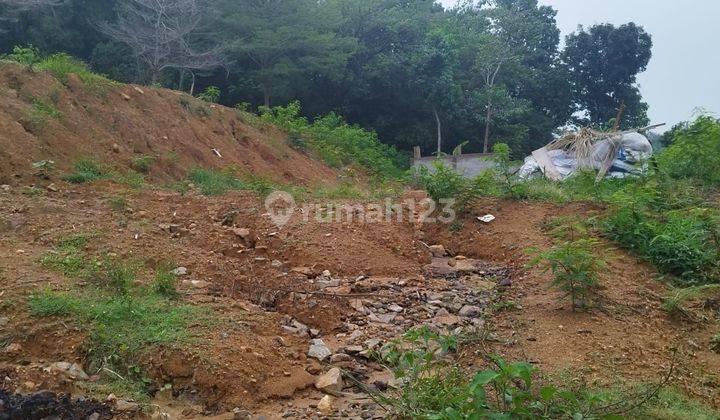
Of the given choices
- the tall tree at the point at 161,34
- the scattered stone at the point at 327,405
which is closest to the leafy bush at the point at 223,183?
the scattered stone at the point at 327,405

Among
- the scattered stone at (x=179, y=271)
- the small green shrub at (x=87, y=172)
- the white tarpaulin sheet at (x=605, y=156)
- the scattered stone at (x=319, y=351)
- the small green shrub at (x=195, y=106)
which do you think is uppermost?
the small green shrub at (x=195, y=106)

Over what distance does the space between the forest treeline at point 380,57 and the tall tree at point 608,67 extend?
38 mm

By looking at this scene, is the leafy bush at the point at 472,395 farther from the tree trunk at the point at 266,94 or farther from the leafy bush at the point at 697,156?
the tree trunk at the point at 266,94

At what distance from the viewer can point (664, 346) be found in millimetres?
3705

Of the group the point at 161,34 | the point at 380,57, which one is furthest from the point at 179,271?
the point at 380,57

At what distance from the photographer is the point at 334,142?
47.0 ft

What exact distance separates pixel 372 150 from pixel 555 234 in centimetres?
959

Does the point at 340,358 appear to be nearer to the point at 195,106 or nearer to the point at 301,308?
the point at 301,308

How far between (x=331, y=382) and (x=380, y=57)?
17179 millimetres

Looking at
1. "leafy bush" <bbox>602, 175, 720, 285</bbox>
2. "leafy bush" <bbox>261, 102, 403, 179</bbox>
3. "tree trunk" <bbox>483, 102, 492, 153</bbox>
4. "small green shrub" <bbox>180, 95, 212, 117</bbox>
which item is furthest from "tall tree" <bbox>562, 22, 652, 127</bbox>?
"leafy bush" <bbox>602, 175, 720, 285</bbox>

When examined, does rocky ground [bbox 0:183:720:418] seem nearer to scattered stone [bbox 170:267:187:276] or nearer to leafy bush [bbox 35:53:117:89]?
scattered stone [bbox 170:267:187:276]

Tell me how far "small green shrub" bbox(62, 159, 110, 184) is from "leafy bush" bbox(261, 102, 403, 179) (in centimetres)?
639

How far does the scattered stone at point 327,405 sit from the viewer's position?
303 centimetres

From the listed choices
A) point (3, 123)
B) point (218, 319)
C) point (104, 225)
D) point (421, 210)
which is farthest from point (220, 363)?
point (3, 123)
